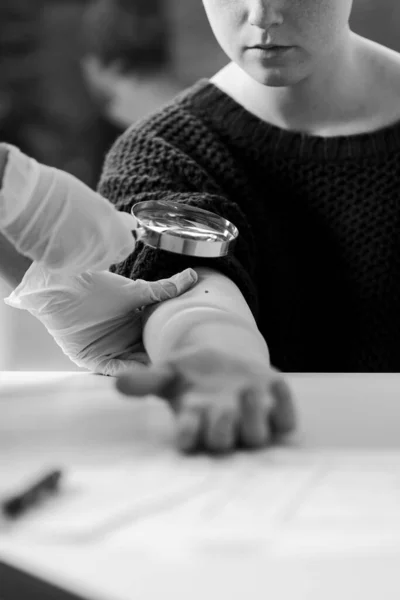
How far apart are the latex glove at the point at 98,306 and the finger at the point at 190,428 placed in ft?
0.67

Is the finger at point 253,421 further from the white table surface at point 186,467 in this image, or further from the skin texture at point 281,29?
the skin texture at point 281,29

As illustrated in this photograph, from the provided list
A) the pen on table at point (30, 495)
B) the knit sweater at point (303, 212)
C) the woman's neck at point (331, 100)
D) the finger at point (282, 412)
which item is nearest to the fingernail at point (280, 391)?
the finger at point (282, 412)

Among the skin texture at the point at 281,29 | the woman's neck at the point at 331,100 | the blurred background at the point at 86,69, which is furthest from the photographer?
the blurred background at the point at 86,69

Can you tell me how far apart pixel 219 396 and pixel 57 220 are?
0.55 feet

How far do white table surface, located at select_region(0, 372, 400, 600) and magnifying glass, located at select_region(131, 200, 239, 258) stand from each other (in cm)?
12

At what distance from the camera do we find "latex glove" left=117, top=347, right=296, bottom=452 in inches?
19.3

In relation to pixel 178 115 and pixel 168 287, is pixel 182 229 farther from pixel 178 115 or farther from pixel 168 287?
pixel 178 115

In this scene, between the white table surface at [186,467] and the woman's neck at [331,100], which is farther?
the woman's neck at [331,100]

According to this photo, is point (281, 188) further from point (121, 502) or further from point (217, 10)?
point (121, 502)

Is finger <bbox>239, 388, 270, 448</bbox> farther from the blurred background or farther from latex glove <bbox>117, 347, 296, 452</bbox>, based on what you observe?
the blurred background

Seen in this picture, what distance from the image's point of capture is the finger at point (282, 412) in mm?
510

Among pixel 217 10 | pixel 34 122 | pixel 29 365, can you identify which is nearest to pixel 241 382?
pixel 217 10

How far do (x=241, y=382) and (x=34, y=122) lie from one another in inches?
58.1

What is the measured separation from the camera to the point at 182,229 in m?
0.66
